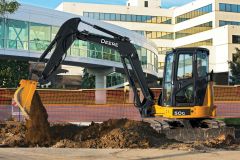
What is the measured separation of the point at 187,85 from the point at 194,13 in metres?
79.5

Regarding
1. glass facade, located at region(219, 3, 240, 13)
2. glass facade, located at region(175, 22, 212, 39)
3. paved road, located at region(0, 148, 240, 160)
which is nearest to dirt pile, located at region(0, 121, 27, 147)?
paved road, located at region(0, 148, 240, 160)

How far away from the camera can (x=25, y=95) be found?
615 inches

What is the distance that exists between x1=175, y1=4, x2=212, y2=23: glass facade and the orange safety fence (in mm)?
57403

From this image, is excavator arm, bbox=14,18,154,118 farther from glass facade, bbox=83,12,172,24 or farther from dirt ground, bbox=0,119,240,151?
glass facade, bbox=83,12,172,24

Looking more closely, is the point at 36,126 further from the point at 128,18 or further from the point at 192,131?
the point at 128,18

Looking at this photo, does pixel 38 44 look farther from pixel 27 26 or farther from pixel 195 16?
pixel 195 16

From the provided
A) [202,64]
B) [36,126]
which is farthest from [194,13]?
[36,126]

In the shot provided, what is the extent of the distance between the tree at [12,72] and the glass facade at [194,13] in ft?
168

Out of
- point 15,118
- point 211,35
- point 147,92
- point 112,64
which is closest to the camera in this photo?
point 147,92

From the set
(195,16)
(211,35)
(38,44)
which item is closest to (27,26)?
(38,44)

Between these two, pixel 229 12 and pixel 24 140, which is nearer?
pixel 24 140

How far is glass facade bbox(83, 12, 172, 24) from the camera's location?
9560 cm

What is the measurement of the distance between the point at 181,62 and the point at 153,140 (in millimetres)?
Answer: 3673

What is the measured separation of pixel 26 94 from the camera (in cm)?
1566
